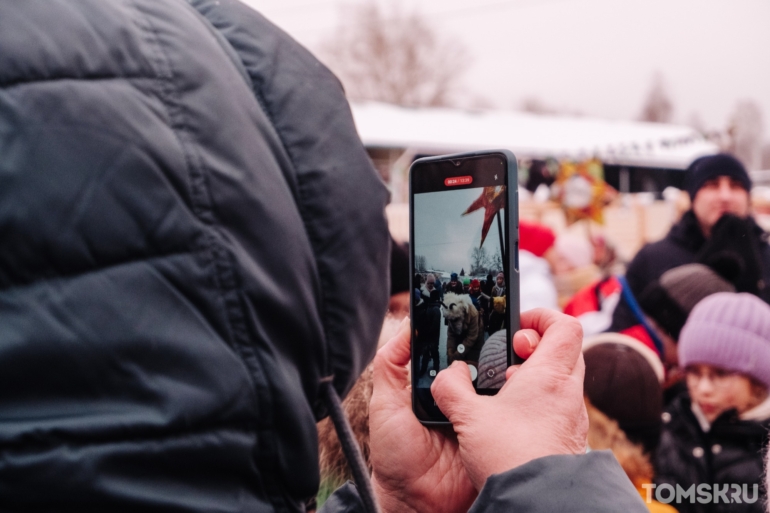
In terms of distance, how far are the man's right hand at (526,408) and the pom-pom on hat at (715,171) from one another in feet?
8.19

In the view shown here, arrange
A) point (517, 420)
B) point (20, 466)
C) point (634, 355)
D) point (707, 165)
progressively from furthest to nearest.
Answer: point (707, 165) < point (634, 355) < point (517, 420) < point (20, 466)

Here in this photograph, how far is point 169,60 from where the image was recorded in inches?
20.3

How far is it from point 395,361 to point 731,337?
1268mm

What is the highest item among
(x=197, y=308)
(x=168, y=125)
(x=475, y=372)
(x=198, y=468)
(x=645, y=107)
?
(x=168, y=125)

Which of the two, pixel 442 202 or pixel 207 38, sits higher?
pixel 207 38

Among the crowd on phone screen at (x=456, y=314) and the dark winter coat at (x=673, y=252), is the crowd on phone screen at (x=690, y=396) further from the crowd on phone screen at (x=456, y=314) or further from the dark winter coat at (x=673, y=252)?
the crowd on phone screen at (x=456, y=314)

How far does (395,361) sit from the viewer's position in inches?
38.4

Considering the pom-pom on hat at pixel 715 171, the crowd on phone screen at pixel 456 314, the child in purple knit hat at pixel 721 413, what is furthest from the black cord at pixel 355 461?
the pom-pom on hat at pixel 715 171

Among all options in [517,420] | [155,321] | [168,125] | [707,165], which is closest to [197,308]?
[155,321]

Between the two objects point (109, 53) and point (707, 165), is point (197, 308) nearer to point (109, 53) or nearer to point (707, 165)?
point (109, 53)

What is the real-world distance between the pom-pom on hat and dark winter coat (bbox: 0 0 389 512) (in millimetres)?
2780

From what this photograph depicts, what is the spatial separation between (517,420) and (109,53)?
1.72 ft

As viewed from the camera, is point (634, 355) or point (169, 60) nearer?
point (169, 60)

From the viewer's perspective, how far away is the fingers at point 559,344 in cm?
77
